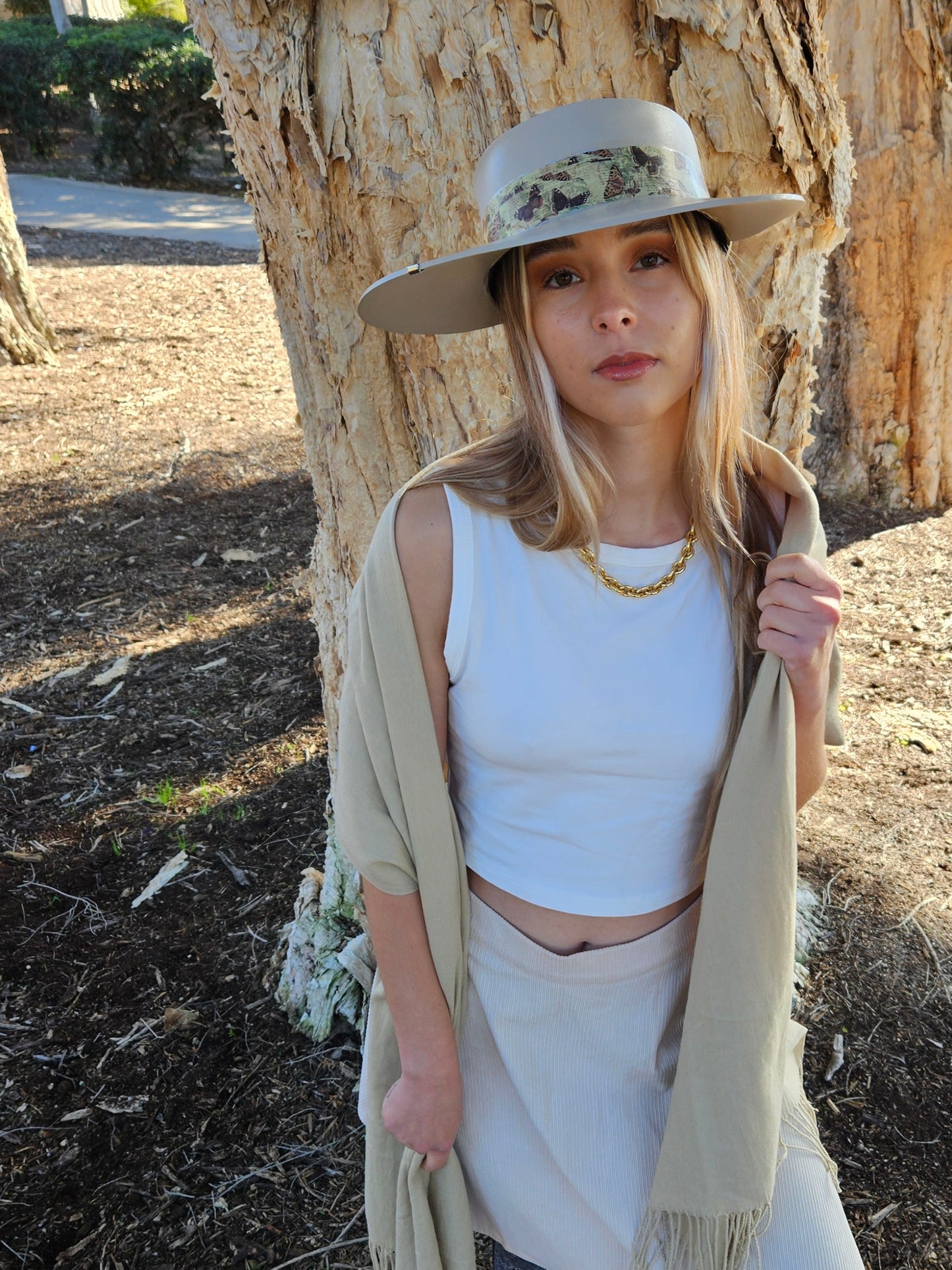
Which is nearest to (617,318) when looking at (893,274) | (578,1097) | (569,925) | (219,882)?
(569,925)

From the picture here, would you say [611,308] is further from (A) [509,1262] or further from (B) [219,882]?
(B) [219,882]

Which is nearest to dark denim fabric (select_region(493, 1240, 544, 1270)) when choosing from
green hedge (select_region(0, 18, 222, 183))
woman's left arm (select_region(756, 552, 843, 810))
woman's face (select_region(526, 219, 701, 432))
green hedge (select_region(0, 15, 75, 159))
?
woman's left arm (select_region(756, 552, 843, 810))

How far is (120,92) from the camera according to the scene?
15.9m

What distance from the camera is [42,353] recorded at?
8.15 metres

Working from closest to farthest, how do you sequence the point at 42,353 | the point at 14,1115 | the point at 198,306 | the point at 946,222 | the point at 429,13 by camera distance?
the point at 429,13 → the point at 14,1115 → the point at 946,222 → the point at 42,353 → the point at 198,306

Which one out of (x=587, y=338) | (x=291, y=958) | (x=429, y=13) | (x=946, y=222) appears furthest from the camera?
(x=946, y=222)

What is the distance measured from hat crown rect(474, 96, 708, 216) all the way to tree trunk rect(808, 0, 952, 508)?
4304 millimetres

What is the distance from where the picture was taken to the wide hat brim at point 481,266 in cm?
141

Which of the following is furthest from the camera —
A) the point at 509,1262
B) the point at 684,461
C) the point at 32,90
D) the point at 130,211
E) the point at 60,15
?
the point at 60,15

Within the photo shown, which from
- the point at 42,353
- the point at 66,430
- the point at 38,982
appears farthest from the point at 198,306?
the point at 38,982

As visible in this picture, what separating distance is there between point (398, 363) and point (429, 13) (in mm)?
689

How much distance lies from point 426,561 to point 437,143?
981 mm

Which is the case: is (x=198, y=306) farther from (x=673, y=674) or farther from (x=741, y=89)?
(x=673, y=674)

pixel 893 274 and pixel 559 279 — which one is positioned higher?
pixel 559 279
